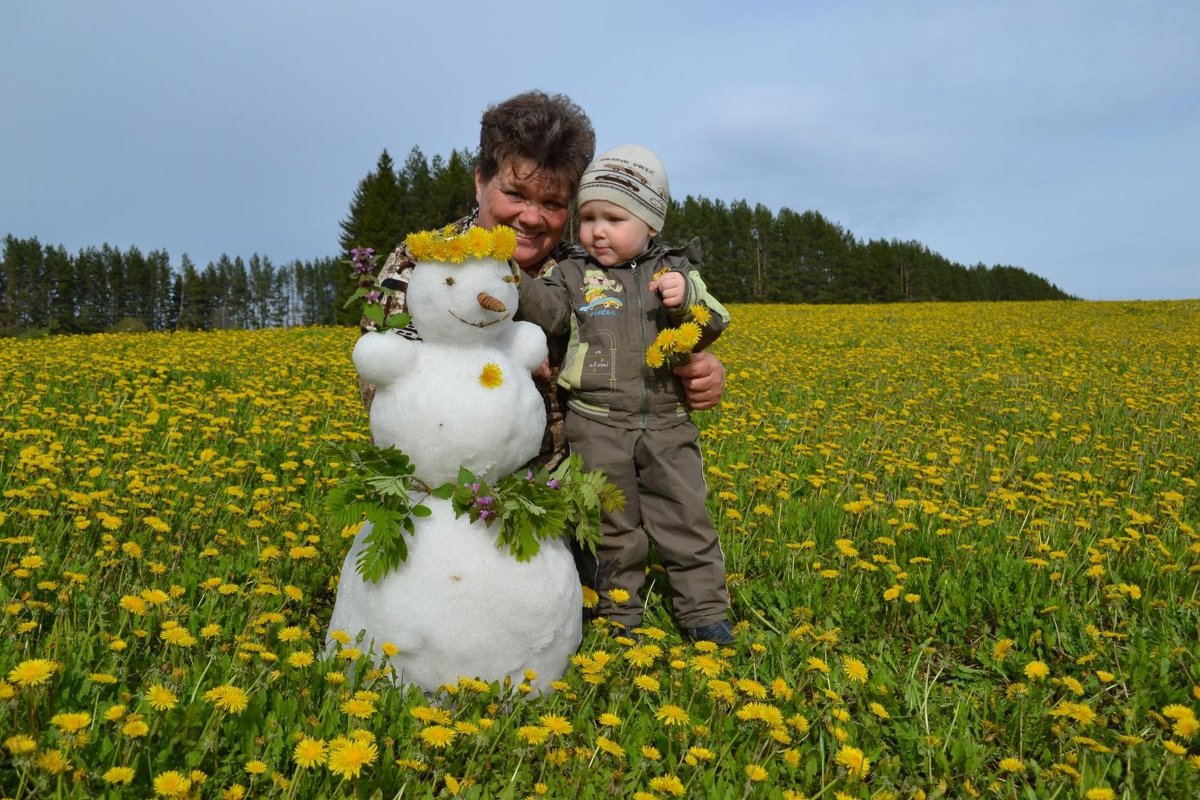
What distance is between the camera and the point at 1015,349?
1250 centimetres

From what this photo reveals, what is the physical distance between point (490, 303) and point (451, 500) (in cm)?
57

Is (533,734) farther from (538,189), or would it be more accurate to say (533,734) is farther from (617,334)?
(538,189)

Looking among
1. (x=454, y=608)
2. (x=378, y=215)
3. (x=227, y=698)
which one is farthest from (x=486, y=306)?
(x=378, y=215)

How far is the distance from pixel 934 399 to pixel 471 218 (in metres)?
6.14

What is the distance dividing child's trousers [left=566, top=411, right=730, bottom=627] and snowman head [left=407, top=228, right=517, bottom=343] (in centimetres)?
73

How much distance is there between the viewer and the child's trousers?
2.81m

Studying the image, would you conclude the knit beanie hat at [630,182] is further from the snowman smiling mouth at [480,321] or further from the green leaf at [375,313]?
the green leaf at [375,313]

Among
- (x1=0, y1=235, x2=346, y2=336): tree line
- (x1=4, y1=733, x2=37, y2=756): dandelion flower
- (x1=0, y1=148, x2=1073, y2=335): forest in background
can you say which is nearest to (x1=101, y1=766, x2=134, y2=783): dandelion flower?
(x1=4, y1=733, x2=37, y2=756): dandelion flower

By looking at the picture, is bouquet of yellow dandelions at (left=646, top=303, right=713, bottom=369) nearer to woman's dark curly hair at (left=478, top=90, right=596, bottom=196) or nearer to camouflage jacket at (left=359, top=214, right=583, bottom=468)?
camouflage jacket at (left=359, top=214, right=583, bottom=468)

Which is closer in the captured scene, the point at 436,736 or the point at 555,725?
the point at 436,736

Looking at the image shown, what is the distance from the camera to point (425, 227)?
131ft

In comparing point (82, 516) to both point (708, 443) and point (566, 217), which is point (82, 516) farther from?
point (708, 443)

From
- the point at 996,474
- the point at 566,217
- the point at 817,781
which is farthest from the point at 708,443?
the point at 817,781

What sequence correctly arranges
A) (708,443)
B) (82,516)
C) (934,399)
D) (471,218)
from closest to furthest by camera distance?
(82,516)
(471,218)
(708,443)
(934,399)
